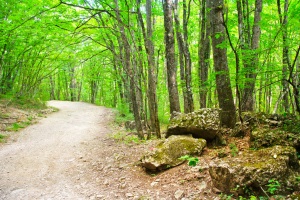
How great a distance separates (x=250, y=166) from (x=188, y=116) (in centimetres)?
231

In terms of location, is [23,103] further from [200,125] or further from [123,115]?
[200,125]

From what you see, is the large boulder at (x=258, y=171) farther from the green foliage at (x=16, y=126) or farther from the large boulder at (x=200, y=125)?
the green foliage at (x=16, y=126)

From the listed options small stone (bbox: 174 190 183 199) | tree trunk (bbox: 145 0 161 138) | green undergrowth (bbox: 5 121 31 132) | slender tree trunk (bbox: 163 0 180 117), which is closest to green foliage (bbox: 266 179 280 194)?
small stone (bbox: 174 190 183 199)

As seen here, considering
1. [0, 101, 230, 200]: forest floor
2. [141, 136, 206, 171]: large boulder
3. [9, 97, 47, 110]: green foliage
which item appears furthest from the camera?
[9, 97, 47, 110]: green foliage

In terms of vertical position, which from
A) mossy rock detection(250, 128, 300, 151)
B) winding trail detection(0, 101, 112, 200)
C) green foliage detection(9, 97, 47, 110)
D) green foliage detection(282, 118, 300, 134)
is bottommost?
winding trail detection(0, 101, 112, 200)

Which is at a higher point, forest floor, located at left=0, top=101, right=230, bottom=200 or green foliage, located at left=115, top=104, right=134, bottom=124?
green foliage, located at left=115, top=104, right=134, bottom=124

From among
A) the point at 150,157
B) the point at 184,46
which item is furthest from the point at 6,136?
the point at 184,46

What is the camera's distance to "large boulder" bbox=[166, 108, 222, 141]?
4.84m

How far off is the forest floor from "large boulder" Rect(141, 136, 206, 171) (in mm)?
155

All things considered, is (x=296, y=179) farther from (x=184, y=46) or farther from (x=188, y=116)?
(x=184, y=46)

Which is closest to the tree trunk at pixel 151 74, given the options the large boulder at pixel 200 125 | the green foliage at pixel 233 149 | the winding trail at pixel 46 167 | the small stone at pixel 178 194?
the large boulder at pixel 200 125

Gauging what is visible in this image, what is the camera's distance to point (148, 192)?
3.86m

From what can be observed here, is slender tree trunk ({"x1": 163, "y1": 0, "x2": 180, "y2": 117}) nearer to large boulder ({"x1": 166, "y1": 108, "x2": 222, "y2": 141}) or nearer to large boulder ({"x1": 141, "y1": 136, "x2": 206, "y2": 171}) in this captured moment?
large boulder ({"x1": 166, "y1": 108, "x2": 222, "y2": 141})

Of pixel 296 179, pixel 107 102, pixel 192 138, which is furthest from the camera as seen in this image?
pixel 107 102
